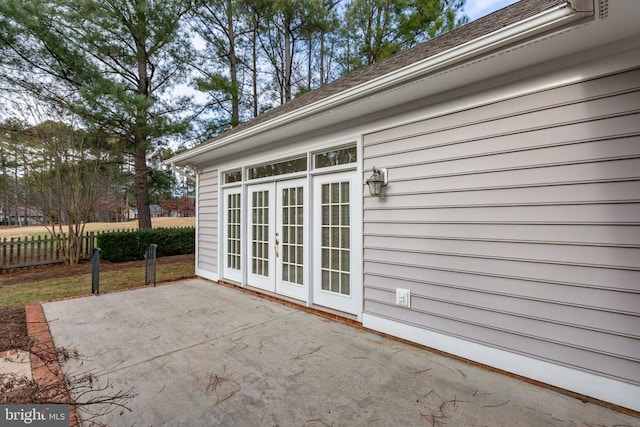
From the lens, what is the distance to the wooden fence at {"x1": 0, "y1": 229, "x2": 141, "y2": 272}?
7109 millimetres

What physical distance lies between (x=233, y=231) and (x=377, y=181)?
3.32 metres

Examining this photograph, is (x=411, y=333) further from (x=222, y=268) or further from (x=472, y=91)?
(x=222, y=268)

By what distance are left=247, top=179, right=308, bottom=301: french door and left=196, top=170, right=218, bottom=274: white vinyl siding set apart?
1.17 metres

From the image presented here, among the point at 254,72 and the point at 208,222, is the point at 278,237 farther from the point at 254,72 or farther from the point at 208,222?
the point at 254,72

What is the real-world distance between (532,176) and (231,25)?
12.0 meters

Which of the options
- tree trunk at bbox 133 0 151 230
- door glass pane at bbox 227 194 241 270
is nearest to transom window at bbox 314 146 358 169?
door glass pane at bbox 227 194 241 270

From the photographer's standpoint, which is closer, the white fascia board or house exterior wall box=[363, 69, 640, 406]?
the white fascia board

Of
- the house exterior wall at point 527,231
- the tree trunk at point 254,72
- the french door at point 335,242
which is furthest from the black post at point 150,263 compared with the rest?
the tree trunk at point 254,72

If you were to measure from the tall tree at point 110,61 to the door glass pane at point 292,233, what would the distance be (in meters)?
7.03

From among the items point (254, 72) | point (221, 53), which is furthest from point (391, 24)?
point (221, 53)

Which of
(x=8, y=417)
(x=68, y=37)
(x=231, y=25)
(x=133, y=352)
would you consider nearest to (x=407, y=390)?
(x=8, y=417)

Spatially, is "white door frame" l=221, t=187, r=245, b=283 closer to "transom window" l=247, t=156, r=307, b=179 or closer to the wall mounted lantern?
"transom window" l=247, t=156, r=307, b=179

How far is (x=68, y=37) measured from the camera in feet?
26.5

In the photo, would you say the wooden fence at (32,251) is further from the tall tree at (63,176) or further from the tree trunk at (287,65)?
the tree trunk at (287,65)
